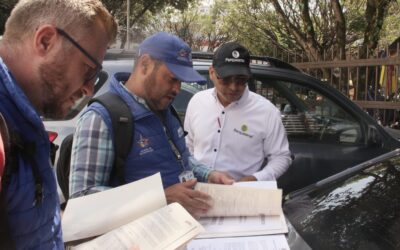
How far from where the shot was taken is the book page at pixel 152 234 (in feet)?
4.07

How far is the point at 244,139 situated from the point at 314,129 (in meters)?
1.46

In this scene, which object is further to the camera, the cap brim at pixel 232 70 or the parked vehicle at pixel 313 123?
the parked vehicle at pixel 313 123

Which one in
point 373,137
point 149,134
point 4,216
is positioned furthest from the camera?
point 373,137

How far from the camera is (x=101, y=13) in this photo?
1.19 meters

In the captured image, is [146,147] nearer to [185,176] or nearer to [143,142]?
[143,142]

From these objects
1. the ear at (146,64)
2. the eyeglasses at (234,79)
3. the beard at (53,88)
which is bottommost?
the beard at (53,88)

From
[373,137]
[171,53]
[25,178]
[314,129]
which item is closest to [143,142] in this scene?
[171,53]

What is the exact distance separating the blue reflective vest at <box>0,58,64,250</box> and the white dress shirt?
1612mm

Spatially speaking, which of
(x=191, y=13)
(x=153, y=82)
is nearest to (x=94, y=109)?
(x=153, y=82)

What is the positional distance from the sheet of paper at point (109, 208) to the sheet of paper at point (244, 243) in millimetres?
226

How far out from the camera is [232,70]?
260 centimetres

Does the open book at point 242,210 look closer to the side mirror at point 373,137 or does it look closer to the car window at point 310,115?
the car window at point 310,115

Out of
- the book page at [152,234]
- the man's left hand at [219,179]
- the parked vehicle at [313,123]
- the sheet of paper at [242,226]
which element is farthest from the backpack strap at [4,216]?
the parked vehicle at [313,123]

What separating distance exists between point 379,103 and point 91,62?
547 cm
